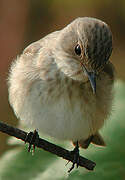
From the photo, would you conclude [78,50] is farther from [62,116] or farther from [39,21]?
[39,21]

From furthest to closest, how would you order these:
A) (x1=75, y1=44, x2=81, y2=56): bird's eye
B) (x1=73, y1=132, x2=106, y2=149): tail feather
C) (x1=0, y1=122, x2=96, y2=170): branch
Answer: (x1=73, y1=132, x2=106, y2=149): tail feather < (x1=75, y1=44, x2=81, y2=56): bird's eye < (x1=0, y1=122, x2=96, y2=170): branch

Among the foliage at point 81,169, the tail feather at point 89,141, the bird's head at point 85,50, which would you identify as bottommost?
the tail feather at point 89,141

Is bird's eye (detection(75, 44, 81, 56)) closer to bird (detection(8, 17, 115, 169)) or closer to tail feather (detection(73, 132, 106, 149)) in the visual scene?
bird (detection(8, 17, 115, 169))

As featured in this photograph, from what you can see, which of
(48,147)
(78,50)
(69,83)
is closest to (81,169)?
(48,147)

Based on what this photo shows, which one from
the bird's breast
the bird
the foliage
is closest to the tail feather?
the bird

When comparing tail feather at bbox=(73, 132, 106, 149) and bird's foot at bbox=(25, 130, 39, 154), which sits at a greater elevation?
bird's foot at bbox=(25, 130, 39, 154)

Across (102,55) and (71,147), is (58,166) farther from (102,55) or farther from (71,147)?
(102,55)

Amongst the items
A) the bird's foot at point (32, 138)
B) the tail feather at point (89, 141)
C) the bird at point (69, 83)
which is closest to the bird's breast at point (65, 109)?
the bird at point (69, 83)

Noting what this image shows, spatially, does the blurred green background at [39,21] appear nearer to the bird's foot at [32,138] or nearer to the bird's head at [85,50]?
the bird's foot at [32,138]

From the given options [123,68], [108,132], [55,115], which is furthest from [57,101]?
[123,68]
